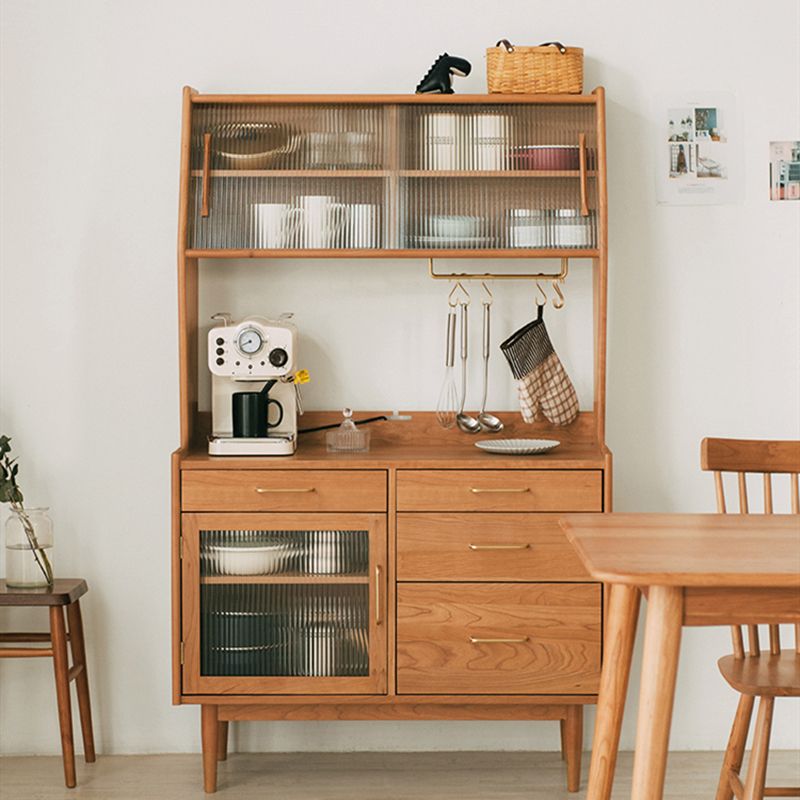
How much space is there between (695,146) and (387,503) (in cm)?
145

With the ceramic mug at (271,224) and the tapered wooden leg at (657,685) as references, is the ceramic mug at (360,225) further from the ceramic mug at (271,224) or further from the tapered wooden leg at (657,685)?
the tapered wooden leg at (657,685)

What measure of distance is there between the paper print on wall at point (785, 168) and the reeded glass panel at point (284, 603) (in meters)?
1.65

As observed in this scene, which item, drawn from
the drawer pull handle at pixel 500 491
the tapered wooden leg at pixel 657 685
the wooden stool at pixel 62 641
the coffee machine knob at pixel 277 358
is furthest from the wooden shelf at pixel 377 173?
the tapered wooden leg at pixel 657 685

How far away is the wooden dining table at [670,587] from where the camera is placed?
1784 mm

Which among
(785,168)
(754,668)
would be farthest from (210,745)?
(785,168)

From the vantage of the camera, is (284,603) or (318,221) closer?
(284,603)

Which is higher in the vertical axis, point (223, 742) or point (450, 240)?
point (450, 240)

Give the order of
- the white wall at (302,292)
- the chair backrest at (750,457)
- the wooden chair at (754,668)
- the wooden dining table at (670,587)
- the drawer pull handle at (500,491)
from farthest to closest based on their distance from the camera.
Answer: the white wall at (302,292)
the drawer pull handle at (500,491)
the chair backrest at (750,457)
the wooden chair at (754,668)
the wooden dining table at (670,587)

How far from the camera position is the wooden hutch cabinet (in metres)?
3.14

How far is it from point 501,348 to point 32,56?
5.45 feet

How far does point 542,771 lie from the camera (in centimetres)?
341

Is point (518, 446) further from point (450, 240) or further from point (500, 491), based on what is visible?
point (450, 240)

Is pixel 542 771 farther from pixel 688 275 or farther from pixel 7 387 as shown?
pixel 7 387

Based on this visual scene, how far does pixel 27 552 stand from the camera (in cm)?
334
